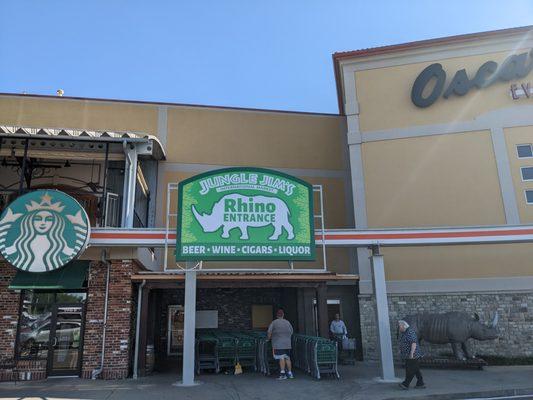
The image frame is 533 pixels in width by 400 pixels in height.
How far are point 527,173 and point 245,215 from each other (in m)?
11.1

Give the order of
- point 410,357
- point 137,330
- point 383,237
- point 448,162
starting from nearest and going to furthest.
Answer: point 410,357, point 383,237, point 137,330, point 448,162

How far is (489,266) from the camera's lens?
15.7 m

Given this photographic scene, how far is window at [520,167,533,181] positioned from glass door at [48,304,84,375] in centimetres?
1496

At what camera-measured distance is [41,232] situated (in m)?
10.8

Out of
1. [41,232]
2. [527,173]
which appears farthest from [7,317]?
[527,173]

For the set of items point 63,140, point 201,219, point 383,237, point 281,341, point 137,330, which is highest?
point 63,140

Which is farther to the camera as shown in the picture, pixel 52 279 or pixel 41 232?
pixel 52 279

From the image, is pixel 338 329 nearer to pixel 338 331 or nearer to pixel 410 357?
pixel 338 331

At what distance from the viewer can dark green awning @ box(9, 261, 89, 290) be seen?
36.4 ft

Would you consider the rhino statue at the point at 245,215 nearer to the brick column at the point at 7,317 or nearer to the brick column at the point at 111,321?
the brick column at the point at 111,321

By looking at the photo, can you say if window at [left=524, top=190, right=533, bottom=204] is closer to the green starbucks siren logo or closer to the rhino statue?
the rhino statue

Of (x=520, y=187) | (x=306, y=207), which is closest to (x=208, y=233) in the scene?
(x=306, y=207)

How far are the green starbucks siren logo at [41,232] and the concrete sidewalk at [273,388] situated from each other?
2750 millimetres

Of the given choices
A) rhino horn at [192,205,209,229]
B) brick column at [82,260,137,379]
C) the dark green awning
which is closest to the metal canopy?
rhino horn at [192,205,209,229]
